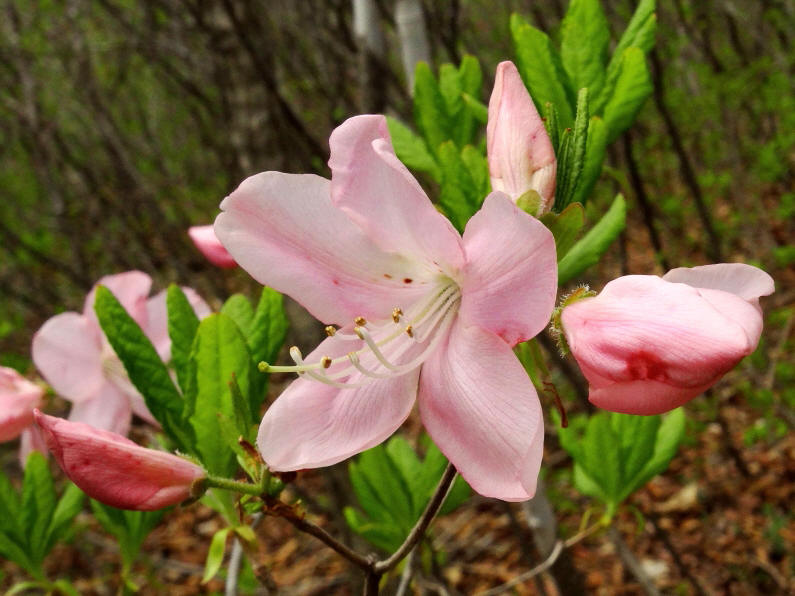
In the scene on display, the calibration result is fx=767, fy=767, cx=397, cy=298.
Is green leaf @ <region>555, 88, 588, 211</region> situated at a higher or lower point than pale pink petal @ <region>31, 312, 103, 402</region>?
higher

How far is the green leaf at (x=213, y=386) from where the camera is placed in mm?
1057

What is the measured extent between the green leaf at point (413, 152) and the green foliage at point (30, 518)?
88cm

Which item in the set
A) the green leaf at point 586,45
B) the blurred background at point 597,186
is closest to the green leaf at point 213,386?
the green leaf at point 586,45

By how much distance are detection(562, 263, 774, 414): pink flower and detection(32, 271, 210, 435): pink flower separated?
2.75ft

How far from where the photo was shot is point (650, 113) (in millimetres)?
5715

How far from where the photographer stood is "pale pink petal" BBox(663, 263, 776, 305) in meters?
0.75

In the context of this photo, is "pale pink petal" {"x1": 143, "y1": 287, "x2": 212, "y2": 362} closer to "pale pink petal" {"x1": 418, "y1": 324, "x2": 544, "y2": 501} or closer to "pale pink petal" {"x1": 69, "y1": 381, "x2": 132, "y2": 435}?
"pale pink petal" {"x1": 69, "y1": 381, "x2": 132, "y2": 435}

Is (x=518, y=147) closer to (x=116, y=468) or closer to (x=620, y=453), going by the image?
(x=116, y=468)

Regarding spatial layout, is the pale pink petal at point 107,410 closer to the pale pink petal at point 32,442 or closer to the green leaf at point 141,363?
the pale pink petal at point 32,442

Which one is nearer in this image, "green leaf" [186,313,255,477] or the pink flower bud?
"green leaf" [186,313,255,477]

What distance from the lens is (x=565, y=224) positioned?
32.8 inches

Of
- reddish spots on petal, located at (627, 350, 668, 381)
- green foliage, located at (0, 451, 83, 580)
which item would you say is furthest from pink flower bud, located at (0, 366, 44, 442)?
reddish spots on petal, located at (627, 350, 668, 381)

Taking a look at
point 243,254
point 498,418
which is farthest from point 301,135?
point 498,418

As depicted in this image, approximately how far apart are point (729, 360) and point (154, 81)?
918 centimetres
